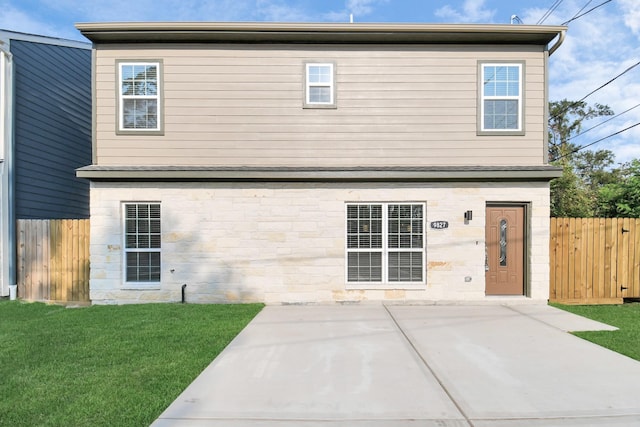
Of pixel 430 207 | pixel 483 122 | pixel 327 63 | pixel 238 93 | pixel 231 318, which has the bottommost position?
pixel 231 318

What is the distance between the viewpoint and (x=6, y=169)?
7977mm

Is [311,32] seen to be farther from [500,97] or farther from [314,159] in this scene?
[500,97]

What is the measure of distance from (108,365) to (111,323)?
2114 mm

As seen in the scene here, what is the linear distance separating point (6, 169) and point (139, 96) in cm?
356

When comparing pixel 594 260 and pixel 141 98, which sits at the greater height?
pixel 141 98

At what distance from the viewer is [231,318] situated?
20.4 ft

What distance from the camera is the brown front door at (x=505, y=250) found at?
7723mm

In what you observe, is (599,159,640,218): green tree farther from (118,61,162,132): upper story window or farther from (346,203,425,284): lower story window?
(118,61,162,132): upper story window

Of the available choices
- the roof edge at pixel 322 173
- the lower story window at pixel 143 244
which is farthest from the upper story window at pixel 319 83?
the lower story window at pixel 143 244

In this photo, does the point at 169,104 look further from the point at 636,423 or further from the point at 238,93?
the point at 636,423

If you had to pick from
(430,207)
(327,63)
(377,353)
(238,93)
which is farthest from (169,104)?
(377,353)

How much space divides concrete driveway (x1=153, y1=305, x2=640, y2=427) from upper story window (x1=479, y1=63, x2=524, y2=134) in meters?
4.18

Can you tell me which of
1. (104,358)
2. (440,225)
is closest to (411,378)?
(104,358)

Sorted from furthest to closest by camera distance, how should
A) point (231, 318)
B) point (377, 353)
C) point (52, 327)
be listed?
point (231, 318), point (52, 327), point (377, 353)
